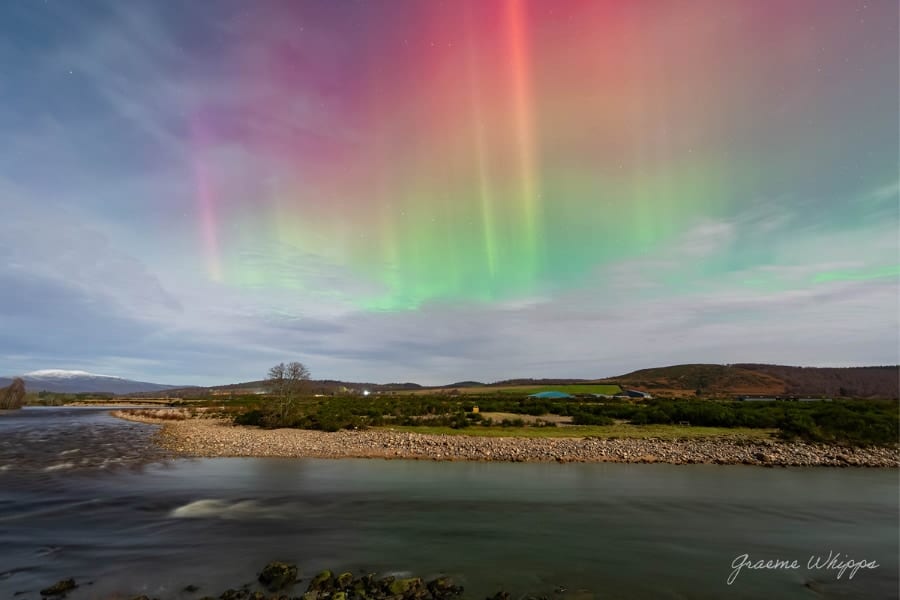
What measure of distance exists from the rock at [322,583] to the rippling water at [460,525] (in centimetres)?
87

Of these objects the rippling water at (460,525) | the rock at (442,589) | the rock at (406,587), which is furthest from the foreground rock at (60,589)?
the rock at (442,589)

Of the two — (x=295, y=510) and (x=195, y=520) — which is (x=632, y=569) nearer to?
(x=295, y=510)

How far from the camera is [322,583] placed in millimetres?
10734

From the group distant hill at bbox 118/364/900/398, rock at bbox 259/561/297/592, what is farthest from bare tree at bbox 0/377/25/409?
rock at bbox 259/561/297/592

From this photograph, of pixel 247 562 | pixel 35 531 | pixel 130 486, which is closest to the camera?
pixel 247 562

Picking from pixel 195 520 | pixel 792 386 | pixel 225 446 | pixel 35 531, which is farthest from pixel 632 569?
pixel 792 386

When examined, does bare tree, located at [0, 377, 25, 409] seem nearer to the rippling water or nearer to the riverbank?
the riverbank

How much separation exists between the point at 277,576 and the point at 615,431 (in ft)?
115

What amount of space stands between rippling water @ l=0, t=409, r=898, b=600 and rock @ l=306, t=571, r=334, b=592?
2.87ft

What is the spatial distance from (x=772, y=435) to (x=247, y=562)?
133ft

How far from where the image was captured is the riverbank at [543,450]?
29.2 meters

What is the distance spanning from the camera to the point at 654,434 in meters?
38.1

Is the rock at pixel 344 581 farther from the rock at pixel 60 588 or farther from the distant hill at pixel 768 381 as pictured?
the distant hill at pixel 768 381
